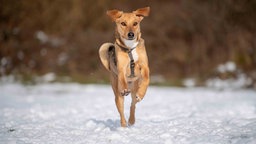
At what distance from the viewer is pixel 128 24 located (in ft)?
18.5

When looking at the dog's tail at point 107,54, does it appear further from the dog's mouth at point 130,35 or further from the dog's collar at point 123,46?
the dog's mouth at point 130,35

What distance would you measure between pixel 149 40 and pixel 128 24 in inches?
547

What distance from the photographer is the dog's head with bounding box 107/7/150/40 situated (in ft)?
Answer: 18.1

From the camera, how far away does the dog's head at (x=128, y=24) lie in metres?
5.52

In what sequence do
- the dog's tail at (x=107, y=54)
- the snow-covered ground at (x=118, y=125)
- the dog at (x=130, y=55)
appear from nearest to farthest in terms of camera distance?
1. the snow-covered ground at (x=118, y=125)
2. the dog at (x=130, y=55)
3. the dog's tail at (x=107, y=54)

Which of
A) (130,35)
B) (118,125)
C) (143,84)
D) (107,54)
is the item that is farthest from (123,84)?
(118,125)

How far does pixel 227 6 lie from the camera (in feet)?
55.1

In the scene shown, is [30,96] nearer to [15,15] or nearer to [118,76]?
[118,76]

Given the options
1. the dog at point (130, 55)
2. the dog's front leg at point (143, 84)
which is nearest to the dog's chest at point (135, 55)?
the dog at point (130, 55)

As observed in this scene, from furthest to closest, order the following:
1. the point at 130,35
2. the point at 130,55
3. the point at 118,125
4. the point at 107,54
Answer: the point at 118,125, the point at 107,54, the point at 130,55, the point at 130,35

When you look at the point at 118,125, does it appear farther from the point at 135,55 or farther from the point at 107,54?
the point at 135,55

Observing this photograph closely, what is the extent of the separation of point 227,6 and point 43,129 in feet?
40.4

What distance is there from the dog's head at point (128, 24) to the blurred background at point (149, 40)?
1018 cm

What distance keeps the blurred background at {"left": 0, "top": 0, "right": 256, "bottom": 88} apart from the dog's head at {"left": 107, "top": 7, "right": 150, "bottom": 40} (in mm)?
10177
